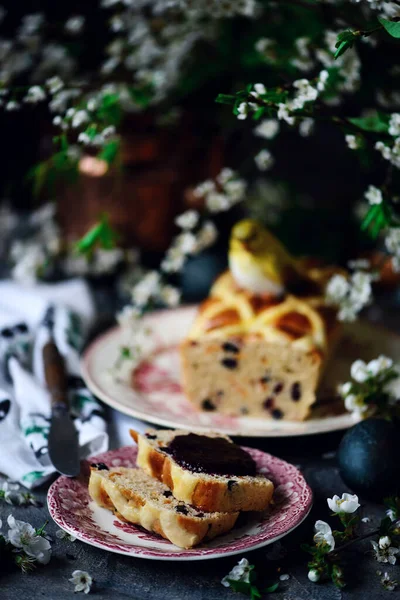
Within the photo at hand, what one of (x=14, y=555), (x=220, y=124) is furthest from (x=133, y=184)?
(x=14, y=555)

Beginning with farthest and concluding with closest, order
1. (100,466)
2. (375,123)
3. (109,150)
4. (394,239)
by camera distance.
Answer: (109,150)
(394,239)
(375,123)
(100,466)

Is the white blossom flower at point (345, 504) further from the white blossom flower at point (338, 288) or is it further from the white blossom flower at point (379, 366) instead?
the white blossom flower at point (338, 288)

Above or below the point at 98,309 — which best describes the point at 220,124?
above

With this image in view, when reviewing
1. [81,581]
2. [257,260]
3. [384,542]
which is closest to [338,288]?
[257,260]

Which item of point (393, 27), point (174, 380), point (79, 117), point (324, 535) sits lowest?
point (174, 380)

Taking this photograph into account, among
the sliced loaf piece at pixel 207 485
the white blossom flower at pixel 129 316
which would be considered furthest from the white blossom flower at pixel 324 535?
the white blossom flower at pixel 129 316

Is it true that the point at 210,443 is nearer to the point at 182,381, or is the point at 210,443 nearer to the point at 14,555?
the point at 14,555

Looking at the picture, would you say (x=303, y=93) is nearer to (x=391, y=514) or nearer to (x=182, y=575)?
(x=391, y=514)

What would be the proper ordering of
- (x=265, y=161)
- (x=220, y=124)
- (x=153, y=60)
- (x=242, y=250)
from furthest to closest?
(x=220, y=124)
(x=153, y=60)
(x=242, y=250)
(x=265, y=161)
